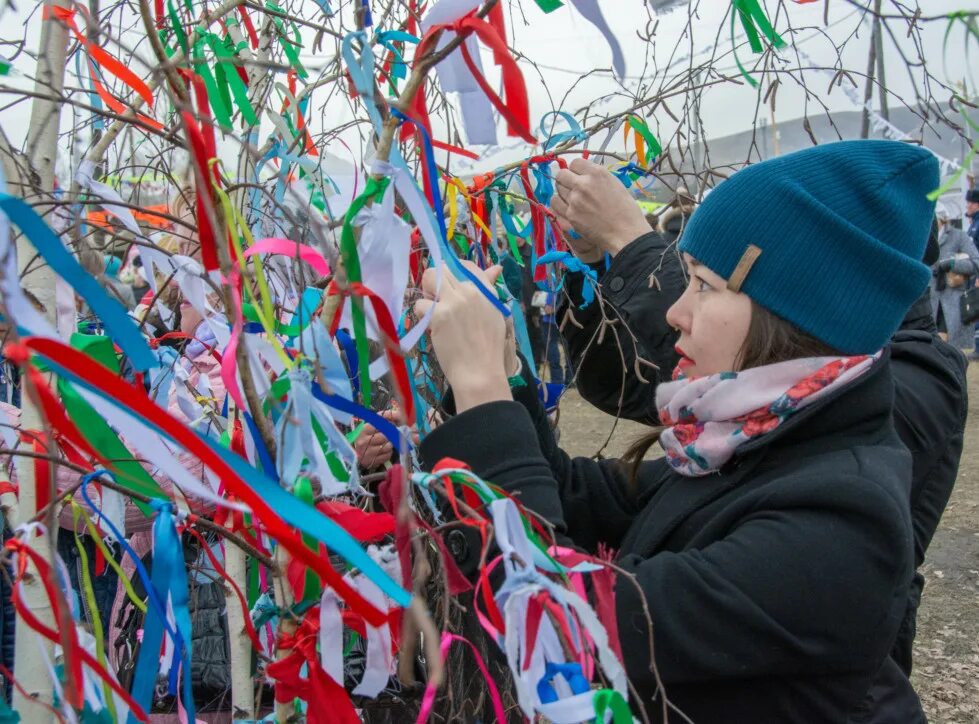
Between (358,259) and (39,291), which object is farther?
(39,291)

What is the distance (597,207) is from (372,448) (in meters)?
0.58

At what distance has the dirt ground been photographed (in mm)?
3182

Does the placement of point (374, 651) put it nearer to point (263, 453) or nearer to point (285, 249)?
point (263, 453)

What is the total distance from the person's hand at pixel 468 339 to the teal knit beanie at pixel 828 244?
0.35 metres

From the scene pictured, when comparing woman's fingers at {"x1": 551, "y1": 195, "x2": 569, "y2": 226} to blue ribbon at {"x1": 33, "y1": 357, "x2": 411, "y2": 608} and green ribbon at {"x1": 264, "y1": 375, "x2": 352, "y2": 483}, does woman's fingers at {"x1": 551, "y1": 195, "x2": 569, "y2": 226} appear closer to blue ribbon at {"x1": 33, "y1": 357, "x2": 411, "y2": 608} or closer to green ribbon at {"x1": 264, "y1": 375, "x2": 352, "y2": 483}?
green ribbon at {"x1": 264, "y1": 375, "x2": 352, "y2": 483}

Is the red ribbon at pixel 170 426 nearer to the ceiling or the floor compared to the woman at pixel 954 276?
nearer to the ceiling

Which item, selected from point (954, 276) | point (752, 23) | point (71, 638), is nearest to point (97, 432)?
point (71, 638)

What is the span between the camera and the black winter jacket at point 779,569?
3.32 ft

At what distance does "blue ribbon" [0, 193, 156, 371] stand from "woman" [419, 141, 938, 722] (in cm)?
41

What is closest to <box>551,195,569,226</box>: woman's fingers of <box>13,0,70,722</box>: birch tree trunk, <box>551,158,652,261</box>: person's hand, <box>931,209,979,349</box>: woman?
<box>551,158,652,261</box>: person's hand

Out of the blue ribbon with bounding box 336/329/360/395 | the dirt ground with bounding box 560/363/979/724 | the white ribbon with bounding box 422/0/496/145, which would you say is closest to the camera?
the white ribbon with bounding box 422/0/496/145

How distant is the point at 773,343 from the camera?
1193mm

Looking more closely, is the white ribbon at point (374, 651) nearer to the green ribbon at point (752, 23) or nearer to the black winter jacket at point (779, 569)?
the black winter jacket at point (779, 569)

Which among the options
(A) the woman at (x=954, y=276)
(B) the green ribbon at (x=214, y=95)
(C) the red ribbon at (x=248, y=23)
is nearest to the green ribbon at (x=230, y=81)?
(B) the green ribbon at (x=214, y=95)
